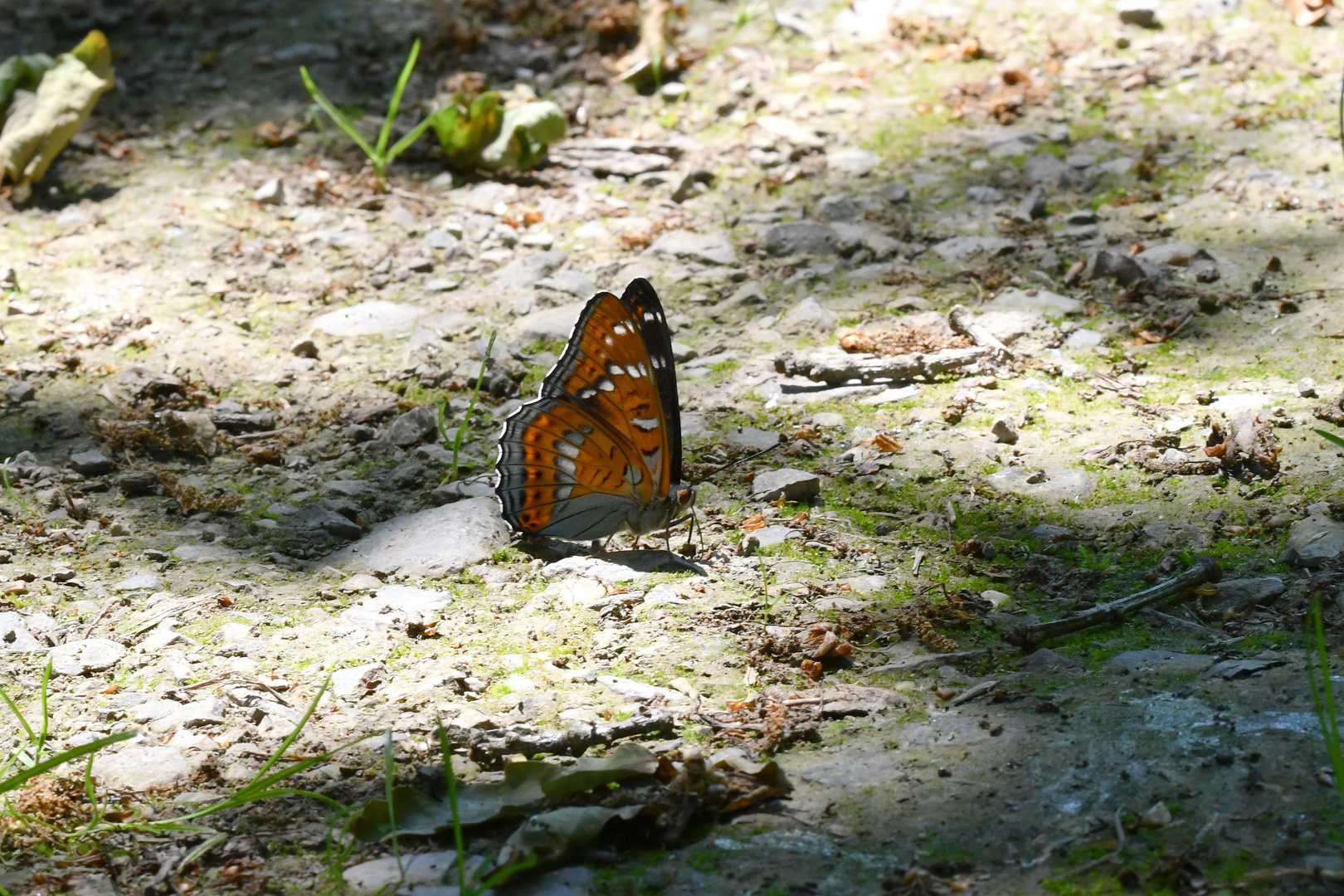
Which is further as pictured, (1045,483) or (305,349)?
(305,349)

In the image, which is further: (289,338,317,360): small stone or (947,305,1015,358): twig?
(289,338,317,360): small stone

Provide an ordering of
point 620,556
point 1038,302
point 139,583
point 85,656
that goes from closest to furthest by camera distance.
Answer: point 85,656 < point 139,583 < point 620,556 < point 1038,302

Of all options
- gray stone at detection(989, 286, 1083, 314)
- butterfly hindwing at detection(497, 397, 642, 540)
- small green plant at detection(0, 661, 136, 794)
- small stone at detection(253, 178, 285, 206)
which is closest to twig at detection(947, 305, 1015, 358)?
gray stone at detection(989, 286, 1083, 314)

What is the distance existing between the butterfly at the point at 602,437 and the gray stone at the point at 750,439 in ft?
1.51

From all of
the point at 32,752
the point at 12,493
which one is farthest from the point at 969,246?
the point at 32,752

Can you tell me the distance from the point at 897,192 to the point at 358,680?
358 cm

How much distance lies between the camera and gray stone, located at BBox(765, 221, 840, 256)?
523cm

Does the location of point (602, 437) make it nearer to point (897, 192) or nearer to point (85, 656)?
point (85, 656)

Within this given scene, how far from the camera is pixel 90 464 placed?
13.1 feet

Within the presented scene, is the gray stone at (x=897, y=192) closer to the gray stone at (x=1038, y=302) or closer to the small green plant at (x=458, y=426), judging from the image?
the gray stone at (x=1038, y=302)

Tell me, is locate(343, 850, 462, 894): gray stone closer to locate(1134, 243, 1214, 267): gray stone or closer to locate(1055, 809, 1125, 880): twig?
locate(1055, 809, 1125, 880): twig

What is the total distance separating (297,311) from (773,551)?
2.61m

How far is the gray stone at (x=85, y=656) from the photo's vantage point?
3041 millimetres

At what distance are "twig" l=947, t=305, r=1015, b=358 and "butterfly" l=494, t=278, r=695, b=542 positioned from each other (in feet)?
4.45
